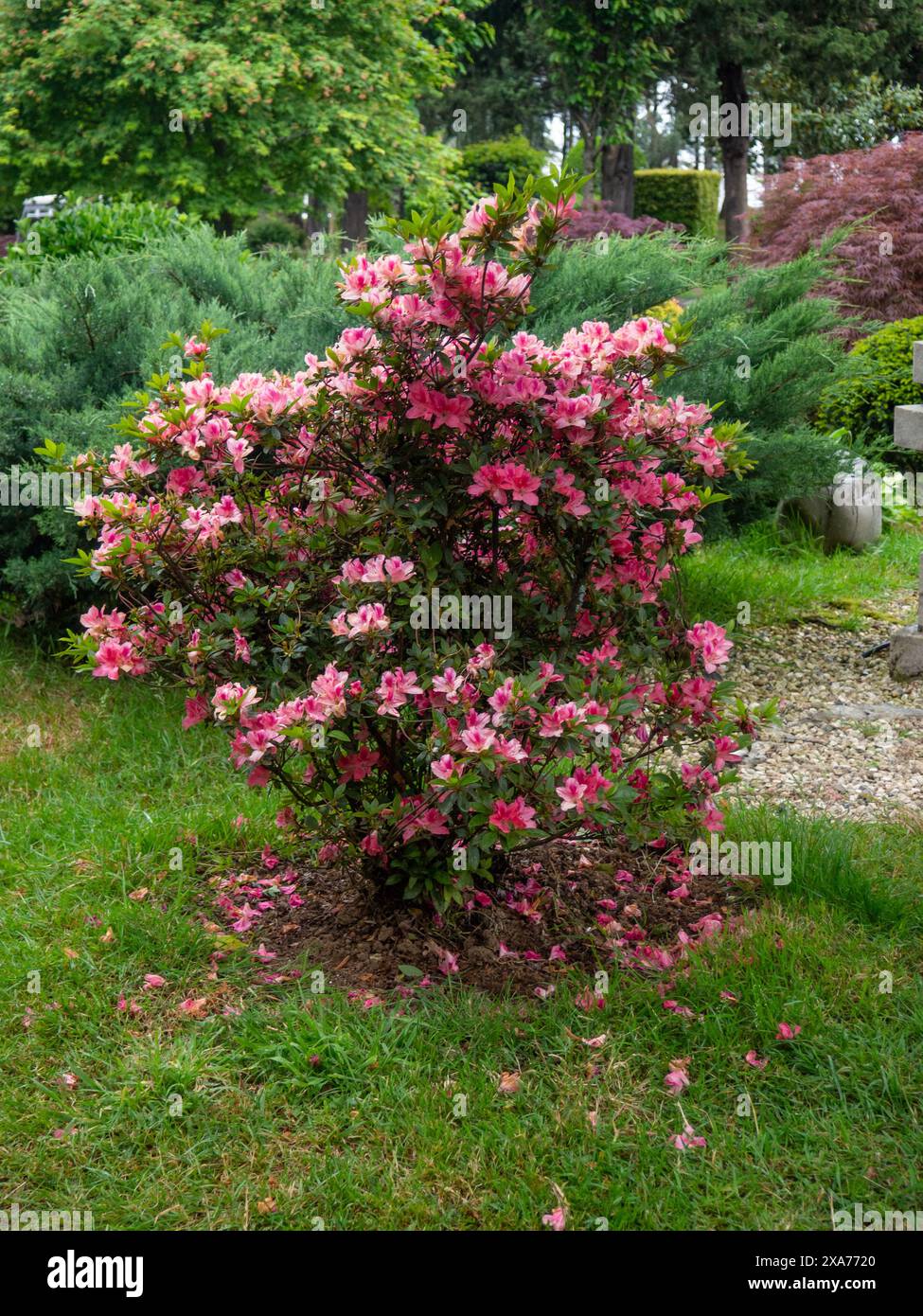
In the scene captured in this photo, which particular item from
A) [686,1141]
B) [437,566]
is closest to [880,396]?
[437,566]

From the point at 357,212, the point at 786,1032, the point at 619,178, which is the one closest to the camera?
the point at 786,1032

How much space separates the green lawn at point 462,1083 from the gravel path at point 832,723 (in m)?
0.80

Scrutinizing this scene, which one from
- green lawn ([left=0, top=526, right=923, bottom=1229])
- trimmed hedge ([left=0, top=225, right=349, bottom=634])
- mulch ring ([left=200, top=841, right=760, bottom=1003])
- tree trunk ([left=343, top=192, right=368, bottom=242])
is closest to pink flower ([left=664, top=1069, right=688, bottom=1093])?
green lawn ([left=0, top=526, right=923, bottom=1229])

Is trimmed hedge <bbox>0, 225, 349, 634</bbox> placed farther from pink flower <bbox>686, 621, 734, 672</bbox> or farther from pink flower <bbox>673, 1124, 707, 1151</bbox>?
pink flower <bbox>673, 1124, 707, 1151</bbox>

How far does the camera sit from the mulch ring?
2855 millimetres

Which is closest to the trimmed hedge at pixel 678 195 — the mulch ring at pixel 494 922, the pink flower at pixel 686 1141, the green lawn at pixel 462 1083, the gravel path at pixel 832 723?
the gravel path at pixel 832 723

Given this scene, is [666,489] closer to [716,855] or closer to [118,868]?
[716,855]

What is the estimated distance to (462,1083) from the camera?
247cm

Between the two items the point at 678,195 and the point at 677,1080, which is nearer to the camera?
the point at 677,1080

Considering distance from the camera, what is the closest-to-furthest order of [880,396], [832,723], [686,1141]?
[686,1141] → [832,723] → [880,396]

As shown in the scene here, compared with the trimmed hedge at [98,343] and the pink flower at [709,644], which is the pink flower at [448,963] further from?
the trimmed hedge at [98,343]

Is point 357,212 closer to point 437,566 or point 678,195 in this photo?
point 678,195

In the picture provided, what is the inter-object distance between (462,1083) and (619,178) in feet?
75.0

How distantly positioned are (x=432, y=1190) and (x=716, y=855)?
1266 mm
